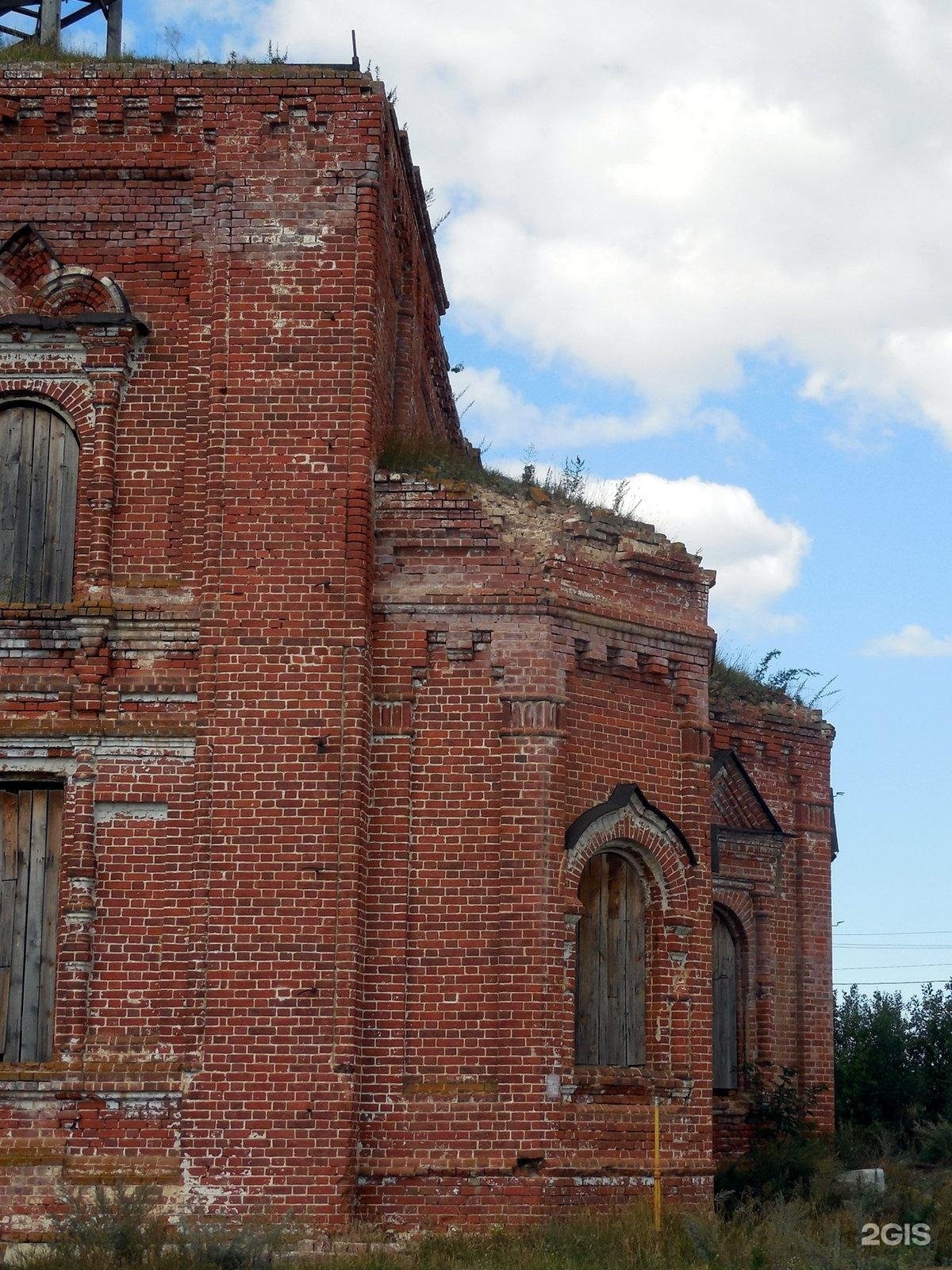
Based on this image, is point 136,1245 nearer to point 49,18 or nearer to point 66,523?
point 66,523

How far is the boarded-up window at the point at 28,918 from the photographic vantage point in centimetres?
1284

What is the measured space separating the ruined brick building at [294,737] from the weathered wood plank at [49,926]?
0.03m

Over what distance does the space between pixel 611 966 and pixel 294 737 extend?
320 cm

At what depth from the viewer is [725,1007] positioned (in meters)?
18.2

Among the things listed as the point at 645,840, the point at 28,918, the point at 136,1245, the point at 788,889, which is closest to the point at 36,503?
the point at 28,918

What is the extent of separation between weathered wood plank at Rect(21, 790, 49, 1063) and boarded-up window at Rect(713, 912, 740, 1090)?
25.3 ft

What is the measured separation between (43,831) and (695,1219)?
5.62 meters

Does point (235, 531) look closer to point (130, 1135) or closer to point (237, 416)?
point (237, 416)

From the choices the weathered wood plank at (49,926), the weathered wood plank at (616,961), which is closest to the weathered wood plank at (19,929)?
the weathered wood plank at (49,926)

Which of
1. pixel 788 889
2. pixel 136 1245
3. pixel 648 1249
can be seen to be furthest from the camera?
pixel 788 889

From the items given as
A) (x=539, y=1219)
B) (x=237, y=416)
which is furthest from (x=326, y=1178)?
(x=237, y=416)

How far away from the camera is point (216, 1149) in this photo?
1227 centimetres

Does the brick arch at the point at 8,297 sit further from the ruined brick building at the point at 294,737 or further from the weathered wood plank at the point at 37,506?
the weathered wood plank at the point at 37,506

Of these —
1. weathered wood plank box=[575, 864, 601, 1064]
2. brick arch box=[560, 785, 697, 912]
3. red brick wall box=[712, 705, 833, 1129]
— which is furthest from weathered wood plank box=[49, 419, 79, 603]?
red brick wall box=[712, 705, 833, 1129]
